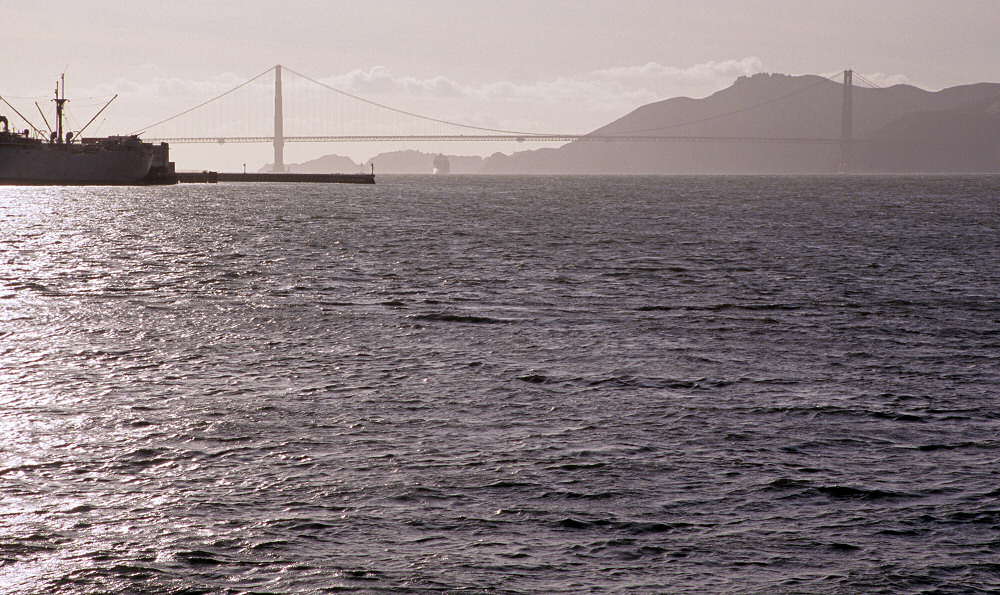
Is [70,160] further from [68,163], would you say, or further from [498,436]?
[498,436]

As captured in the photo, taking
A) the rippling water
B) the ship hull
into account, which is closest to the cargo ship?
the ship hull

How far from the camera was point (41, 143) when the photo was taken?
147m

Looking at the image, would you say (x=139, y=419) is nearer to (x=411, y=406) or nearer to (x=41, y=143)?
(x=411, y=406)

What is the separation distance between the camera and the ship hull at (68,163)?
145250mm

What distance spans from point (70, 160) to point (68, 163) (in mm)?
573

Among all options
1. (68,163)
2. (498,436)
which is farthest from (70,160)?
(498,436)

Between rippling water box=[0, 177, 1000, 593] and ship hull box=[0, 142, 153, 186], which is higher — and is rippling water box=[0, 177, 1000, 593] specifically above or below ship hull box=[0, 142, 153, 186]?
below

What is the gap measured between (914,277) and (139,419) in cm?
3258

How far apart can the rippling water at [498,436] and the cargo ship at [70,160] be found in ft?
398

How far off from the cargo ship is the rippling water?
12118 centimetres

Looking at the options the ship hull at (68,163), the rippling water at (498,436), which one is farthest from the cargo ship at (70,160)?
the rippling water at (498,436)

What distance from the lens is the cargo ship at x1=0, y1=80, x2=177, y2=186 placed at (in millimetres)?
144500

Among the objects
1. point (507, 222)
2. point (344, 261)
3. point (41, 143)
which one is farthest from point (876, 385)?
point (41, 143)

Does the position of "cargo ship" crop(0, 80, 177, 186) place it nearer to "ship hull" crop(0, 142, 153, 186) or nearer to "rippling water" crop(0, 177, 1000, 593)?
"ship hull" crop(0, 142, 153, 186)
